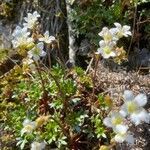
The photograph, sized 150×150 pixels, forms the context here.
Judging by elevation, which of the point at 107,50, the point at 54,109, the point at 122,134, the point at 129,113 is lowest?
the point at 54,109

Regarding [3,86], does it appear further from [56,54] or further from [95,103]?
[95,103]

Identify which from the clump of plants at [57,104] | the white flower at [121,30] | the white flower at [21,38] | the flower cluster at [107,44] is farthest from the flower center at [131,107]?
the white flower at [21,38]

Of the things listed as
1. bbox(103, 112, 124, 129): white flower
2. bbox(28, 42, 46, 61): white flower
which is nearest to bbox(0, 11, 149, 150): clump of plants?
bbox(28, 42, 46, 61): white flower

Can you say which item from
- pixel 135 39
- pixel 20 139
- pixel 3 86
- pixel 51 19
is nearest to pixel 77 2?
pixel 51 19

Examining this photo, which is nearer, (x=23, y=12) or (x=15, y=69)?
Result: (x=15, y=69)

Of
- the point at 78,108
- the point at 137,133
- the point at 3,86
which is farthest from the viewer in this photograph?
the point at 3,86

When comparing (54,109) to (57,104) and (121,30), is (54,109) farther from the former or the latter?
(121,30)

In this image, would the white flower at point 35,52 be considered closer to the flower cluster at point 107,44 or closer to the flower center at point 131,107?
the flower cluster at point 107,44

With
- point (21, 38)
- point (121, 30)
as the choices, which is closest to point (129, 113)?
point (121, 30)
